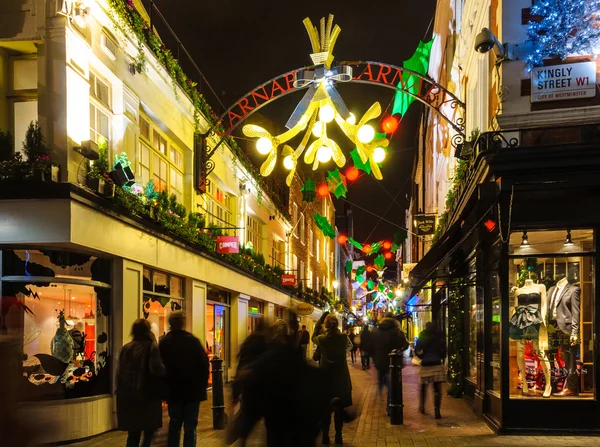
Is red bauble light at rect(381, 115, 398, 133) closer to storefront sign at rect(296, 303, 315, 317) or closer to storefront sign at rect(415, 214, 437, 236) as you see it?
storefront sign at rect(415, 214, 437, 236)

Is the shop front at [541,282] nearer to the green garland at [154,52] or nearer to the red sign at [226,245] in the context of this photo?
the green garland at [154,52]

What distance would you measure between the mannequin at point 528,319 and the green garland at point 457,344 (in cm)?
371

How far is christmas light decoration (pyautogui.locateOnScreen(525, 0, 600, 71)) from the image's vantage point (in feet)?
29.1

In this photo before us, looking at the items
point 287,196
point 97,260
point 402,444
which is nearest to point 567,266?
point 402,444

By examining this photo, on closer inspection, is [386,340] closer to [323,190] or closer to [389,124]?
[389,124]

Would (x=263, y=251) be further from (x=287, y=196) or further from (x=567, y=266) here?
(x=567, y=266)

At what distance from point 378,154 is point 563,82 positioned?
3.87m

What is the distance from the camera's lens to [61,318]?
372 inches

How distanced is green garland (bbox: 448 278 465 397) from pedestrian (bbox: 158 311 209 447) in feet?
26.2

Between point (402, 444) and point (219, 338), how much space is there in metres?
10.2

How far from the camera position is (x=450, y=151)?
688 inches

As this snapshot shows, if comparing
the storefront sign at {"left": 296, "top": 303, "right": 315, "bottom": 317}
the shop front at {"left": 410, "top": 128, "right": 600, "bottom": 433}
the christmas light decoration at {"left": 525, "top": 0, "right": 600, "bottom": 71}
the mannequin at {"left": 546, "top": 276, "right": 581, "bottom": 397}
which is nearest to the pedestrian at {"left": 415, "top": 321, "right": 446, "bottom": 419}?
the shop front at {"left": 410, "top": 128, "right": 600, "bottom": 433}

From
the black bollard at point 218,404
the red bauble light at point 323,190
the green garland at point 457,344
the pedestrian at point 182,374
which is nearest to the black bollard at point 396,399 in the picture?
the black bollard at point 218,404

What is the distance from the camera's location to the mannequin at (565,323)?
376 inches
